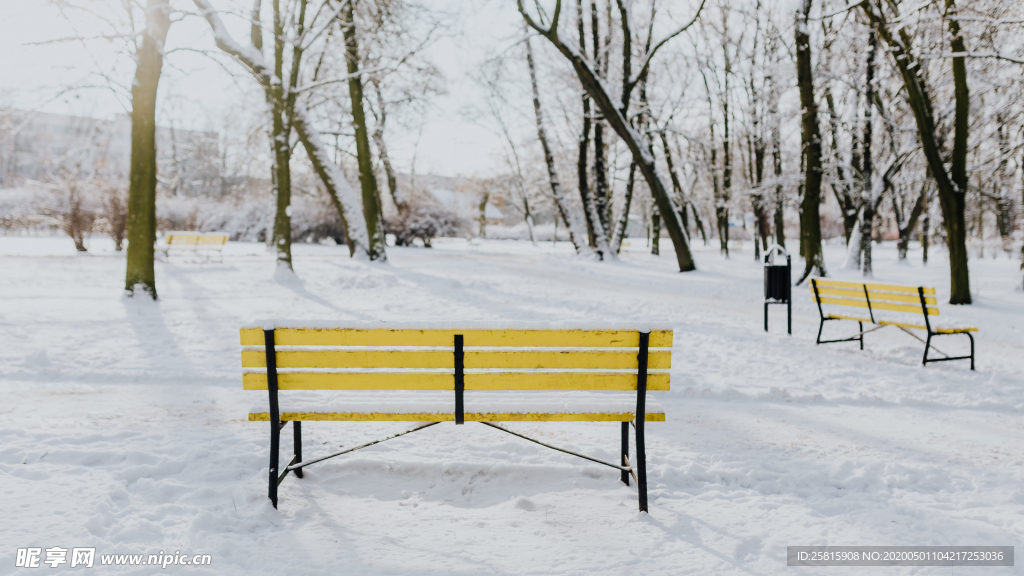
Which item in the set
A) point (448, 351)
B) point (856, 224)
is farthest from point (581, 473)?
point (856, 224)

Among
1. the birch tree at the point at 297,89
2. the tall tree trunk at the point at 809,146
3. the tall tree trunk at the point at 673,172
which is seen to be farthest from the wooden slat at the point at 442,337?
the tall tree trunk at the point at 673,172

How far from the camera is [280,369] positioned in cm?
323

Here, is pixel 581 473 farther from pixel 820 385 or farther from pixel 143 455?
pixel 820 385

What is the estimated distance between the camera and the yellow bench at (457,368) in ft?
10.3

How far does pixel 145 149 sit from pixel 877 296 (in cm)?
1054

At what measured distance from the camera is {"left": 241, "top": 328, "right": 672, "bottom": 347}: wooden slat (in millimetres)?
3113

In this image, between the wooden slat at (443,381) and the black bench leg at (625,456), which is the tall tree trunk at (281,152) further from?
the black bench leg at (625,456)

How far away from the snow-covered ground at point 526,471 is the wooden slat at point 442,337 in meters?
0.11

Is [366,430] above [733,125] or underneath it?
underneath

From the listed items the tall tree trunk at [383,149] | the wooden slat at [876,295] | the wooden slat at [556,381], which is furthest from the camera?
the tall tree trunk at [383,149]

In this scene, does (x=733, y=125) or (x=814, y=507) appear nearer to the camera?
(x=814, y=507)

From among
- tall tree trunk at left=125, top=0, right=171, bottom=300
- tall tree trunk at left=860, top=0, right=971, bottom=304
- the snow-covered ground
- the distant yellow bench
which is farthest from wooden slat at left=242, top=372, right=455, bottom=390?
the distant yellow bench

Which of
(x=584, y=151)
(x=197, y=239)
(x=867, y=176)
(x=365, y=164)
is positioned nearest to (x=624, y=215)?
(x=584, y=151)

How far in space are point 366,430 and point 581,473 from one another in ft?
5.21
